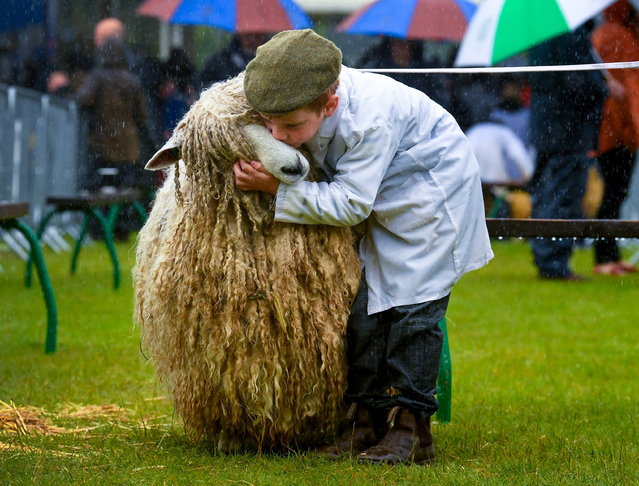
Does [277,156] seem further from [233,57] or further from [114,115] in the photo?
[114,115]

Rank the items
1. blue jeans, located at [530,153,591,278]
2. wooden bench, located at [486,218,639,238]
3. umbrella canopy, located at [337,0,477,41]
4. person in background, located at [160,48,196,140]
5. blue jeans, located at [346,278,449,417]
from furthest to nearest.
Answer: person in background, located at [160,48,196,140] → umbrella canopy, located at [337,0,477,41] → blue jeans, located at [530,153,591,278] → wooden bench, located at [486,218,639,238] → blue jeans, located at [346,278,449,417]

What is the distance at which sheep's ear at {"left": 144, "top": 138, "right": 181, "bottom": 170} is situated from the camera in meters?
3.48

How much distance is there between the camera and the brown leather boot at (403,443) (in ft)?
11.6

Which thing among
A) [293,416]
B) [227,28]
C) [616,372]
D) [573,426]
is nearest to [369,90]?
[293,416]

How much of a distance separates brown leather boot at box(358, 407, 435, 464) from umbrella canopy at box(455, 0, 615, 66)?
5.57 m

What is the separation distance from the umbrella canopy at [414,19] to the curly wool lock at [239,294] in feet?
25.6

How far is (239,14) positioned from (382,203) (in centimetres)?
781

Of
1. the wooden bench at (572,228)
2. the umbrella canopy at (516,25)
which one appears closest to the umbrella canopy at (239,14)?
the umbrella canopy at (516,25)

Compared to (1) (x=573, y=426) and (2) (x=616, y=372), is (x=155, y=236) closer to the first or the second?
(1) (x=573, y=426)

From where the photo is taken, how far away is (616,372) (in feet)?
18.2

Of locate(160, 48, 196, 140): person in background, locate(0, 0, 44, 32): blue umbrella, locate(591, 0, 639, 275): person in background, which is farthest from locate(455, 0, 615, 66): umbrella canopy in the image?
locate(0, 0, 44, 32): blue umbrella

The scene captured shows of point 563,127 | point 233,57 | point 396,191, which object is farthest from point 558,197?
point 396,191

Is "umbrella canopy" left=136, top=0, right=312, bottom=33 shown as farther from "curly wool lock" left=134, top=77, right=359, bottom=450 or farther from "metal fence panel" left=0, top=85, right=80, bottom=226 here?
"curly wool lock" left=134, top=77, right=359, bottom=450

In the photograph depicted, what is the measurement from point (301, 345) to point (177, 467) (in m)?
0.56
